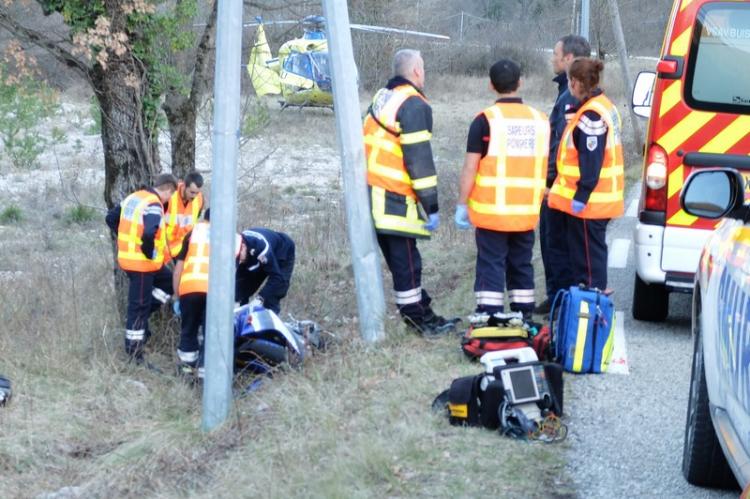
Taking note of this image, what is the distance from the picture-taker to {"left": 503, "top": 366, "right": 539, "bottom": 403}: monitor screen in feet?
18.1

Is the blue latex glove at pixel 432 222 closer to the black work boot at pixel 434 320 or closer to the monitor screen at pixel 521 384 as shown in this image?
the black work boot at pixel 434 320

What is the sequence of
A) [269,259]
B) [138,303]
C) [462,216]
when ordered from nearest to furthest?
[462,216]
[269,259]
[138,303]

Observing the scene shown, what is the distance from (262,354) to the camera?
7773mm

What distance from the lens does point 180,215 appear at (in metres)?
9.50

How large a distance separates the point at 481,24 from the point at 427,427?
178ft

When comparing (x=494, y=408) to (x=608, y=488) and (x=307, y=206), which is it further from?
(x=307, y=206)

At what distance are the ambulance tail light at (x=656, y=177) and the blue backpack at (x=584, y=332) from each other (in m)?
1.14

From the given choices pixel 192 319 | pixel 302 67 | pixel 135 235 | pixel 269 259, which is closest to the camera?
pixel 192 319

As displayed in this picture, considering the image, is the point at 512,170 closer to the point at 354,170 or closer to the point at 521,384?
the point at 354,170

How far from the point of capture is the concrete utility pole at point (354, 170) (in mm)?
7234

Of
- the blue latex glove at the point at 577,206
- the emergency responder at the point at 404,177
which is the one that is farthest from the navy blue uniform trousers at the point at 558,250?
the emergency responder at the point at 404,177

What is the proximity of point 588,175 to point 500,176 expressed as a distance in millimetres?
604

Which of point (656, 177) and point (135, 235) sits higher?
point (656, 177)

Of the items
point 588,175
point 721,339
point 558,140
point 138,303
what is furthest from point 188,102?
point 721,339
